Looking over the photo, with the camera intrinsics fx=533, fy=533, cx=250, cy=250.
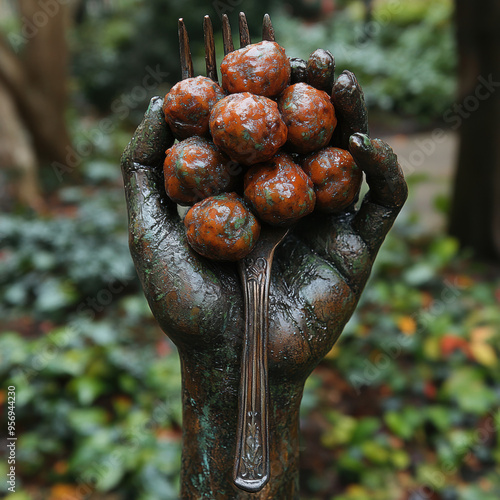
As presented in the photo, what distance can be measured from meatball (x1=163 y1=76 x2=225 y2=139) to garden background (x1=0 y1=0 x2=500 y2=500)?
67.5 inches

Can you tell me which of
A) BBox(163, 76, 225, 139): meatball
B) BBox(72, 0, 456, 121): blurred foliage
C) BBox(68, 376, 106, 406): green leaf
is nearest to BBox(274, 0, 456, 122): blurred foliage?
BBox(72, 0, 456, 121): blurred foliage

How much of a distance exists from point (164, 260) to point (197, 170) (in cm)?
22

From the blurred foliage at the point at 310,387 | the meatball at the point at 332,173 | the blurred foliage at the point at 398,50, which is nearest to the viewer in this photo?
the meatball at the point at 332,173

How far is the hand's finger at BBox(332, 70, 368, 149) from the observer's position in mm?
1138

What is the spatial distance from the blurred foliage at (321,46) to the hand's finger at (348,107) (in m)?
6.20

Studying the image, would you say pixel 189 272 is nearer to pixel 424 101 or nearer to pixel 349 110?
pixel 349 110

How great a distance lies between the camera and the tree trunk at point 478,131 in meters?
3.49

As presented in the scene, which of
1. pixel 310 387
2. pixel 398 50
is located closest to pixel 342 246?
pixel 310 387

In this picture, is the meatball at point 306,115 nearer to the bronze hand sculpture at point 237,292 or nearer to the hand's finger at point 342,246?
the bronze hand sculpture at point 237,292

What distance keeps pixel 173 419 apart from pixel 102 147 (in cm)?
475

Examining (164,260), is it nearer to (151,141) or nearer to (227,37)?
(151,141)

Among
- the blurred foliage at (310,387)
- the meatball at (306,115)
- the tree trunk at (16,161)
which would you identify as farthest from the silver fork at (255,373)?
the tree trunk at (16,161)

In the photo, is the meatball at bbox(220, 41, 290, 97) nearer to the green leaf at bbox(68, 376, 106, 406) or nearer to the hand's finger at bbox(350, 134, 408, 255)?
the hand's finger at bbox(350, 134, 408, 255)

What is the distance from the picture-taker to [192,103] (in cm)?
114
